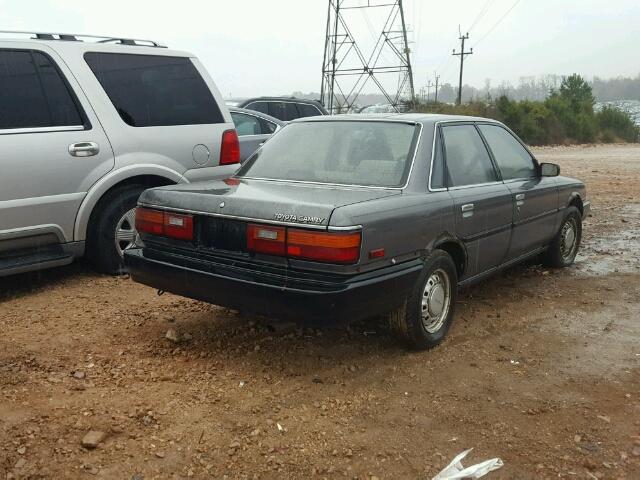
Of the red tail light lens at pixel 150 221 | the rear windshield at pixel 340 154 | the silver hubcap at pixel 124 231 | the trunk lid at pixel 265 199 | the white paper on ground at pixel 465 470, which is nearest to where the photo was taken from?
the white paper on ground at pixel 465 470

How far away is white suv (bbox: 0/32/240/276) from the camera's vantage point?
475 centimetres

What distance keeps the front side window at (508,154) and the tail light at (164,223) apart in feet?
8.33

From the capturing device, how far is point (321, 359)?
3.93m

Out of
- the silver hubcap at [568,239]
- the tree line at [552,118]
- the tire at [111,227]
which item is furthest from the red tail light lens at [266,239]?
the tree line at [552,118]

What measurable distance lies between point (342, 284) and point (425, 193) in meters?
0.99

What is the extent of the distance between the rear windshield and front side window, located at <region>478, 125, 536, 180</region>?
1.09 meters

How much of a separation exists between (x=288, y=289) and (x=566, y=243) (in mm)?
3904

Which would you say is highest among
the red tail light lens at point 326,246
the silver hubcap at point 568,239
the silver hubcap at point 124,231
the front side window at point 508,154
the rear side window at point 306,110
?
the rear side window at point 306,110

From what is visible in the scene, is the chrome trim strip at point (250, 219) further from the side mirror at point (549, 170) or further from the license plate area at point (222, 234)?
the side mirror at point (549, 170)

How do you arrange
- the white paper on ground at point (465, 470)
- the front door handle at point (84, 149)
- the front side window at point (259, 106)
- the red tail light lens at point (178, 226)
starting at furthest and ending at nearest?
1. the front side window at point (259, 106)
2. the front door handle at point (84, 149)
3. the red tail light lens at point (178, 226)
4. the white paper on ground at point (465, 470)

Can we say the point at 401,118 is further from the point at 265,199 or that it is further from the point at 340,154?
the point at 265,199

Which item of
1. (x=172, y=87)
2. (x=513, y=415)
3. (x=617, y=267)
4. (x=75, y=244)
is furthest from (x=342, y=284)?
(x=617, y=267)

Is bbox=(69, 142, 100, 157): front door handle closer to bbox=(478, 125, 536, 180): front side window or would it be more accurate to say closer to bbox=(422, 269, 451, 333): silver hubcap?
bbox=(422, 269, 451, 333): silver hubcap

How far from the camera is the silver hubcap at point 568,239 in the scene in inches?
245
